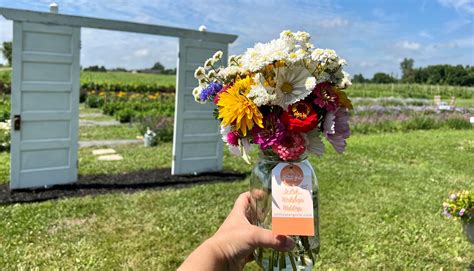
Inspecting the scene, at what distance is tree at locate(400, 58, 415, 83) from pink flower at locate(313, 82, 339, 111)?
4076cm

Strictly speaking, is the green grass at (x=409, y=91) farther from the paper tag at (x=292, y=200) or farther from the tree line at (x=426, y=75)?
the paper tag at (x=292, y=200)

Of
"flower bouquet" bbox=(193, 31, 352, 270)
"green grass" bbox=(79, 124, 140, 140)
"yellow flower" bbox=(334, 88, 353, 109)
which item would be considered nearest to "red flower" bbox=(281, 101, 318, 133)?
"flower bouquet" bbox=(193, 31, 352, 270)

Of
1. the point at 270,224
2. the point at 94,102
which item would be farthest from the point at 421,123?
Result: the point at 270,224

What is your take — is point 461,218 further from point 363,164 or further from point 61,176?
point 61,176

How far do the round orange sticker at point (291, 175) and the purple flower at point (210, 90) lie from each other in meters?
0.37

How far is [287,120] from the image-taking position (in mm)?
1304

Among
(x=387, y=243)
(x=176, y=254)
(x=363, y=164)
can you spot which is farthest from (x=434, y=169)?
(x=176, y=254)

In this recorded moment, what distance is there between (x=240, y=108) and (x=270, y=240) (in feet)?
1.38

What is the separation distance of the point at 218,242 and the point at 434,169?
6769 mm

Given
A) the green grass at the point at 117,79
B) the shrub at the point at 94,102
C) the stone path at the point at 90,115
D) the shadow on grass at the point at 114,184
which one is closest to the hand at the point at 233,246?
the shadow on grass at the point at 114,184

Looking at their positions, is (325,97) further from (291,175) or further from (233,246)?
(233,246)

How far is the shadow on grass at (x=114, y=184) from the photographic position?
16.5ft

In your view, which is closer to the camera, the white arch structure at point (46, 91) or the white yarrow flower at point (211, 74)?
the white yarrow flower at point (211, 74)

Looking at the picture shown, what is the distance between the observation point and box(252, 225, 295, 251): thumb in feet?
4.31
